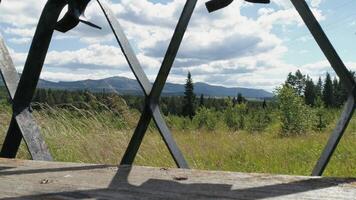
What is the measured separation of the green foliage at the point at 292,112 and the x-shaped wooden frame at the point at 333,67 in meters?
18.4

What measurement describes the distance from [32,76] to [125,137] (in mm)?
3611

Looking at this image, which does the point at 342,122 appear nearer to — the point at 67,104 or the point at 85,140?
the point at 85,140

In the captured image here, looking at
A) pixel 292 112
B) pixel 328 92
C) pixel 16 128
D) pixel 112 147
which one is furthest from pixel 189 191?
pixel 328 92

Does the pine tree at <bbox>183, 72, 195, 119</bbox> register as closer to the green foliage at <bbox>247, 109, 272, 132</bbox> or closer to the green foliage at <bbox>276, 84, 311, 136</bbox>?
the green foliage at <bbox>247, 109, 272, 132</bbox>

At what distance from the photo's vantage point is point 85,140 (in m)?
5.56

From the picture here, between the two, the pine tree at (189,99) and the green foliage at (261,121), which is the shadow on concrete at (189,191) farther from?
the pine tree at (189,99)

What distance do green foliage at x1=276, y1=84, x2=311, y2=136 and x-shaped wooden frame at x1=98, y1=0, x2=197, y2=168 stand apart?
18252mm

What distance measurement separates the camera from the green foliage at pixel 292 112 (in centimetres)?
2170

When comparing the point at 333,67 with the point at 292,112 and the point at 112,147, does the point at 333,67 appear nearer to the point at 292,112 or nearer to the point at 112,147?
the point at 112,147

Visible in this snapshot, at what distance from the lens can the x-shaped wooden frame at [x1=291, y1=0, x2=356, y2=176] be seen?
155 centimetres

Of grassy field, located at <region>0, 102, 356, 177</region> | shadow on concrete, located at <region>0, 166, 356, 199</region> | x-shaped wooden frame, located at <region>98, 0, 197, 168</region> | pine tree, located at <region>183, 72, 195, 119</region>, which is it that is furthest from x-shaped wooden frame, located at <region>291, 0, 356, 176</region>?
pine tree, located at <region>183, 72, 195, 119</region>

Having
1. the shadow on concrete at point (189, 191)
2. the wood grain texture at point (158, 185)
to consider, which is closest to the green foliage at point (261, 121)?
the wood grain texture at point (158, 185)

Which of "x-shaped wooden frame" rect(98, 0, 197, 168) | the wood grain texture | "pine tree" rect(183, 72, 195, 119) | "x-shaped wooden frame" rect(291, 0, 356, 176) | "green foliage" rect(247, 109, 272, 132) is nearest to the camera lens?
the wood grain texture

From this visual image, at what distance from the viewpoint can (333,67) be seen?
1.60 m
